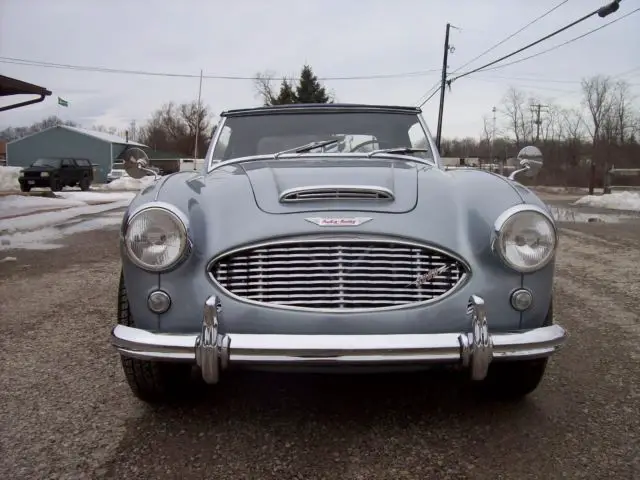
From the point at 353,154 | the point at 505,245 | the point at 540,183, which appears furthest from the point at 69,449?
the point at 540,183

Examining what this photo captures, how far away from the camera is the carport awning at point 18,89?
13.2 meters

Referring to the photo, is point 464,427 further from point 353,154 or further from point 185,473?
point 353,154

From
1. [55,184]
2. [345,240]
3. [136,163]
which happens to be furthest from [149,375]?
[55,184]

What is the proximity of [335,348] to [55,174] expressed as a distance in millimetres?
22569

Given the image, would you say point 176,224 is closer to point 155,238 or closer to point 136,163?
point 155,238

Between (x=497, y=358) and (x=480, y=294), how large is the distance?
9.7 inches

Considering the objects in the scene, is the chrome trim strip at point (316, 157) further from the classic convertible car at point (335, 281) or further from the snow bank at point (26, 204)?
the snow bank at point (26, 204)

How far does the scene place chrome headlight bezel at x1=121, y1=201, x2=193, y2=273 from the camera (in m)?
2.18

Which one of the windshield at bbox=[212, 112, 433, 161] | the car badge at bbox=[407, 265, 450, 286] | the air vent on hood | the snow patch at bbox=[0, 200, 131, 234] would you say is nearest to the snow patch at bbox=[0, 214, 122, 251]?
the snow patch at bbox=[0, 200, 131, 234]

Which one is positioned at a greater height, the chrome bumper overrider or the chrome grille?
the chrome grille

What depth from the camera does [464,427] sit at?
92.7 inches

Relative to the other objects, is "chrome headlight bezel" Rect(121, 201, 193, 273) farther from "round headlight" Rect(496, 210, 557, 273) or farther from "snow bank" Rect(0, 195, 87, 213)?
"snow bank" Rect(0, 195, 87, 213)

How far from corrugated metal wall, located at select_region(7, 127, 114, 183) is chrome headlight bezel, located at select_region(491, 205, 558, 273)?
4801cm

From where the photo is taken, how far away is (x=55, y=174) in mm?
21797
